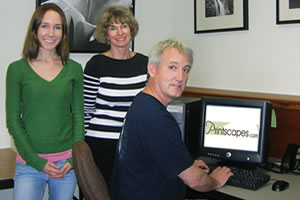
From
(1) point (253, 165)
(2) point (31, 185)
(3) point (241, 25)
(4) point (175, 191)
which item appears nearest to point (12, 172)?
(2) point (31, 185)

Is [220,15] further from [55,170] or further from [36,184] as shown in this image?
[36,184]

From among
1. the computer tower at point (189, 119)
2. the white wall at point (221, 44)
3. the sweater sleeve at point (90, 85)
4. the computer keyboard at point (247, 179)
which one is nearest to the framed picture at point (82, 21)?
the white wall at point (221, 44)

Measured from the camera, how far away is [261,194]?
1.60 metres

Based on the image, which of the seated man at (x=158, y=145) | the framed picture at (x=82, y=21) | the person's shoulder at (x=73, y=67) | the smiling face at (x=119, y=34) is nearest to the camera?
the seated man at (x=158, y=145)

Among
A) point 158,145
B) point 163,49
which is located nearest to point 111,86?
point 163,49

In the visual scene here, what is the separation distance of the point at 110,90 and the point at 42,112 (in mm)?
460

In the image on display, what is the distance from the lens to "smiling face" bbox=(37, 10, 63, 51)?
1765 millimetres

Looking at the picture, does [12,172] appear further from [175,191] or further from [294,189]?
[294,189]

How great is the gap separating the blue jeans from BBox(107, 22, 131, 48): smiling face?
766 mm

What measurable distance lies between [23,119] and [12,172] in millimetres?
569

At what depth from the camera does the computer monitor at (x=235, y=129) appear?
1.94 m

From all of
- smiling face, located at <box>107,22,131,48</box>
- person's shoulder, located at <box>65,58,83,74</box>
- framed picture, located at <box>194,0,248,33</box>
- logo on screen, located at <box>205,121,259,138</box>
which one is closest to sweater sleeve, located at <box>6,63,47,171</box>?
person's shoulder, located at <box>65,58,83,74</box>

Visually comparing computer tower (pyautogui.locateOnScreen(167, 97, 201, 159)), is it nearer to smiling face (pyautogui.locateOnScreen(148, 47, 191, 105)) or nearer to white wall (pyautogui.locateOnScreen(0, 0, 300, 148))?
white wall (pyautogui.locateOnScreen(0, 0, 300, 148))

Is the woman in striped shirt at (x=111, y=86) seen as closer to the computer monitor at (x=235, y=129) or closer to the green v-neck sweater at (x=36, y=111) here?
the green v-neck sweater at (x=36, y=111)
